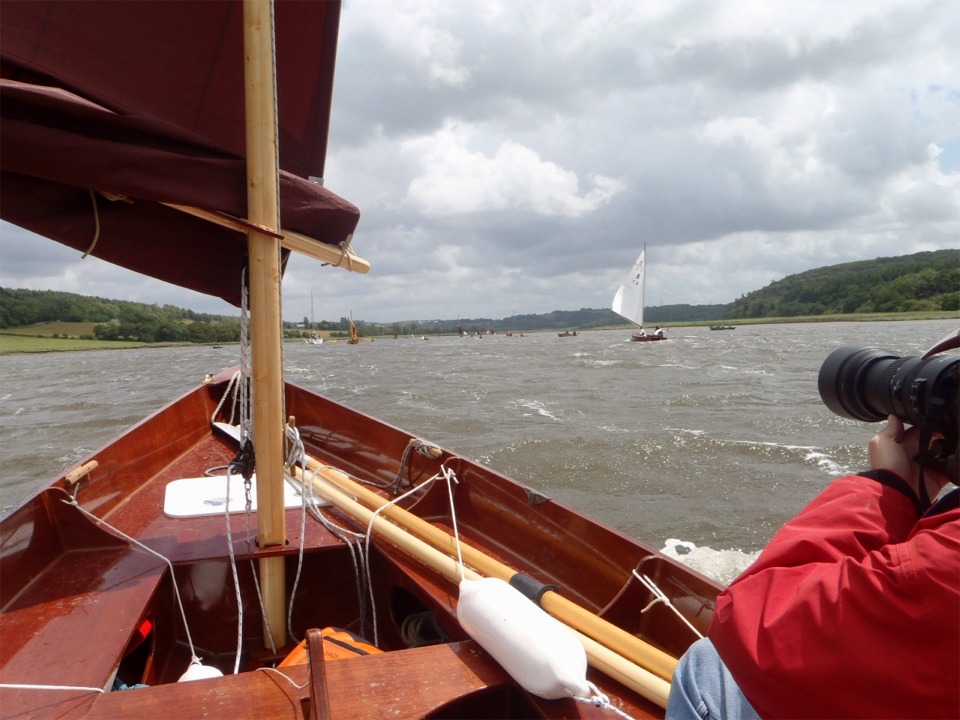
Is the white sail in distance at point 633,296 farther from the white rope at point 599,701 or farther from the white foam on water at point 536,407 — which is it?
the white rope at point 599,701

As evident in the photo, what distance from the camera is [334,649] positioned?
1.80m

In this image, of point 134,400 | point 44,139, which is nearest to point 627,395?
point 134,400

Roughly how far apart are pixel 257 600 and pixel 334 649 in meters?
0.77

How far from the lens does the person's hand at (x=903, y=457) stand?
0.93 metres

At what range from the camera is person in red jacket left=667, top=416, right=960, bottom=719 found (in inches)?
27.9

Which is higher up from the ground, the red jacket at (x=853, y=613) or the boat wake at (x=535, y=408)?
the red jacket at (x=853, y=613)

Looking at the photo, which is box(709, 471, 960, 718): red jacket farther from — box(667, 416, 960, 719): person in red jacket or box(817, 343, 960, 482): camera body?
box(817, 343, 960, 482): camera body

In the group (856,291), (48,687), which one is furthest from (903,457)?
(856,291)

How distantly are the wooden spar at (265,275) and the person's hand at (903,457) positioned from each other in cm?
155

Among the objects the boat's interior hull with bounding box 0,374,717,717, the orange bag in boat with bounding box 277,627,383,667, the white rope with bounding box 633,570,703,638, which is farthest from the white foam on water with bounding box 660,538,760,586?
the orange bag in boat with bounding box 277,627,383,667

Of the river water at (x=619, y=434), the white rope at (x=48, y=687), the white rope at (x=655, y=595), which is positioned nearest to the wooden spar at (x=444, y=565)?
the white rope at (x=655, y=595)

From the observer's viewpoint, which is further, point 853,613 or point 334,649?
point 334,649

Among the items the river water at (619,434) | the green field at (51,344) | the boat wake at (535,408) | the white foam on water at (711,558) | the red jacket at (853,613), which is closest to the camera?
the red jacket at (853,613)

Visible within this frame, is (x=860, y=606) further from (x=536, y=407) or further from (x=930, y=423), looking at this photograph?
(x=536, y=407)
